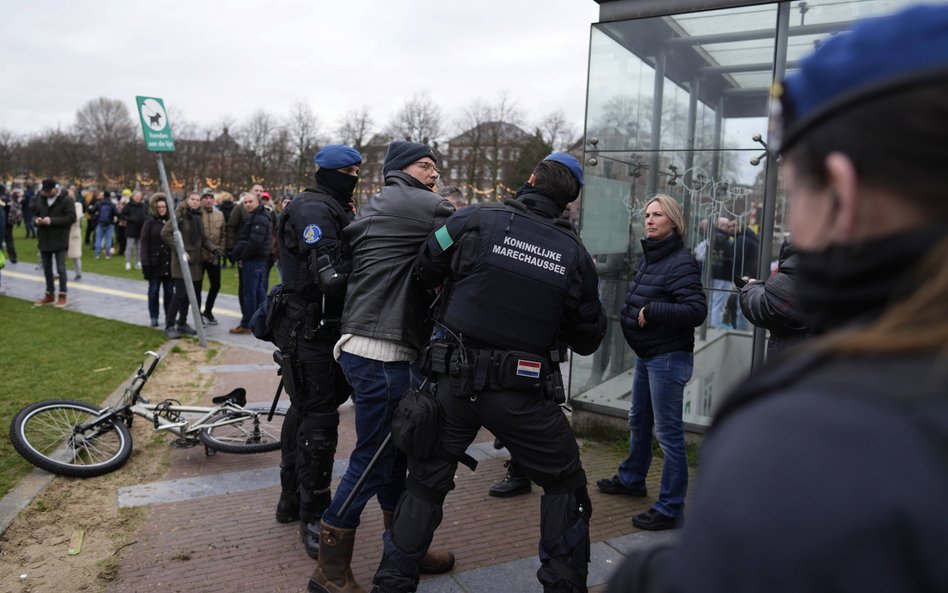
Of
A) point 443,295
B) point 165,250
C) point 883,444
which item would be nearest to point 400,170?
point 443,295

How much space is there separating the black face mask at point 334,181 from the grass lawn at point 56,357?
9.07 ft

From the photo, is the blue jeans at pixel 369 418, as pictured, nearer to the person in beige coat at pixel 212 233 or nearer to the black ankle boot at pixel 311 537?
the black ankle boot at pixel 311 537

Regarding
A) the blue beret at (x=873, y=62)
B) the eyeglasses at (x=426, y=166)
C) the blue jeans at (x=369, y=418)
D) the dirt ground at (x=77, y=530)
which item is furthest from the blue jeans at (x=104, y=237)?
the blue beret at (x=873, y=62)

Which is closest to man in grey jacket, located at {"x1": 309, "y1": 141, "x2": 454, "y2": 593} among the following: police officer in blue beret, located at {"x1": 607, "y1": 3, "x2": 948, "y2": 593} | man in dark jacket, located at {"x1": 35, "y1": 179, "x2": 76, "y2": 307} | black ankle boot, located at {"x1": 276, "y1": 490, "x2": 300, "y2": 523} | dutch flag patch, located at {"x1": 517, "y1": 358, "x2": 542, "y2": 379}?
dutch flag patch, located at {"x1": 517, "y1": 358, "x2": 542, "y2": 379}

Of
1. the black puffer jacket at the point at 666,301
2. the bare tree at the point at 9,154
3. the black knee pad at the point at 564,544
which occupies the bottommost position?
the black knee pad at the point at 564,544

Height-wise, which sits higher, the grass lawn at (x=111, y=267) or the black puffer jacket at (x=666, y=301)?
the black puffer jacket at (x=666, y=301)

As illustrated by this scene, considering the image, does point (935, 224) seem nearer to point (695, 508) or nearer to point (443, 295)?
point (695, 508)

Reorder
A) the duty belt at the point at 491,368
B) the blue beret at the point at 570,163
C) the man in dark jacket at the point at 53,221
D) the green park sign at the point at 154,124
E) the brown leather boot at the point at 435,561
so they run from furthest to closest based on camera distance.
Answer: the man in dark jacket at the point at 53,221 → the green park sign at the point at 154,124 → the brown leather boot at the point at 435,561 → the blue beret at the point at 570,163 → the duty belt at the point at 491,368

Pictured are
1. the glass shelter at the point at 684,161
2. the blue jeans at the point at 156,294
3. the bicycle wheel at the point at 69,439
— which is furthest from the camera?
the blue jeans at the point at 156,294

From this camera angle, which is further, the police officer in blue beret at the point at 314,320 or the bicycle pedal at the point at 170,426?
the bicycle pedal at the point at 170,426

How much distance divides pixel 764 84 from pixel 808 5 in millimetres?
654

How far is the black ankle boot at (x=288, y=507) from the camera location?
436 cm

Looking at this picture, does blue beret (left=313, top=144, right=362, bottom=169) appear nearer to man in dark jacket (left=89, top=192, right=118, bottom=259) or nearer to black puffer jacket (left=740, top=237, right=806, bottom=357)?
black puffer jacket (left=740, top=237, right=806, bottom=357)

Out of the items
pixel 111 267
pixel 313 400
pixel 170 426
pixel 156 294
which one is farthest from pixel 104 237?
pixel 313 400
